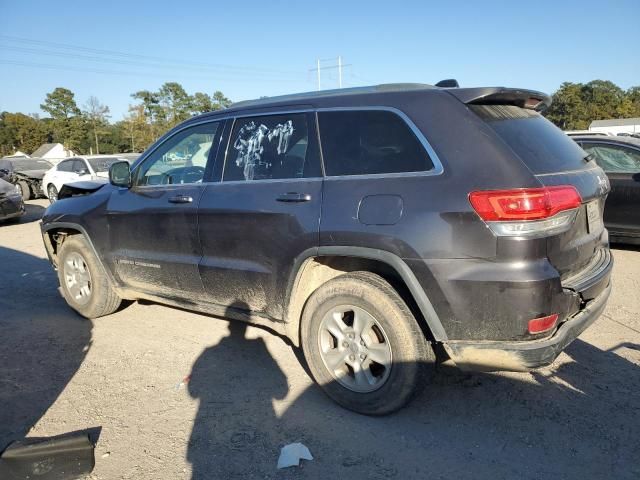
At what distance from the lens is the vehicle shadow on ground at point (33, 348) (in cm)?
332

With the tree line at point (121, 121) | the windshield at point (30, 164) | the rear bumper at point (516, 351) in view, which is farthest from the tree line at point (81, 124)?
the rear bumper at point (516, 351)

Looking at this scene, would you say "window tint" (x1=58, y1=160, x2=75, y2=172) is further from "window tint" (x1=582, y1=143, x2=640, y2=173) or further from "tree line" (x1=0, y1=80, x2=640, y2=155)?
"tree line" (x1=0, y1=80, x2=640, y2=155)

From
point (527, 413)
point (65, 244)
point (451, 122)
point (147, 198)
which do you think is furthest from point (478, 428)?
point (65, 244)

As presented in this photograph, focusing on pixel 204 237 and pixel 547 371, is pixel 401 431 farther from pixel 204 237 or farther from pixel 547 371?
pixel 204 237

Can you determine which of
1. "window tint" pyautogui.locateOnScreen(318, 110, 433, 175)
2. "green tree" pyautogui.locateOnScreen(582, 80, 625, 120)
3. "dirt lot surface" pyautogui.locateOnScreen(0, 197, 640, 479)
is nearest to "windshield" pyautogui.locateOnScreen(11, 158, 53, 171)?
"dirt lot surface" pyautogui.locateOnScreen(0, 197, 640, 479)

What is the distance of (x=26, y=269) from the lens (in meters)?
7.32

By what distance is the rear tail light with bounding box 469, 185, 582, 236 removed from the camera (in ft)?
8.18

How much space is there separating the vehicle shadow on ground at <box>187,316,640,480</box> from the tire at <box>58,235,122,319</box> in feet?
5.61

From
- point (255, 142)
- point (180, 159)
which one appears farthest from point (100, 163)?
point (255, 142)

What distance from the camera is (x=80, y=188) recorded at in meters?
4.97

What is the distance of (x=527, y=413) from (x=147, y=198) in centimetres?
331

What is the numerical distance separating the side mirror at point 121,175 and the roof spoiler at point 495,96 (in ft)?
9.61

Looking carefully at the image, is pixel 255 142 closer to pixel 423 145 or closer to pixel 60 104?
pixel 423 145

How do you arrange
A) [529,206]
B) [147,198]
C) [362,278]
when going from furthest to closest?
1. [147,198]
2. [362,278]
3. [529,206]
